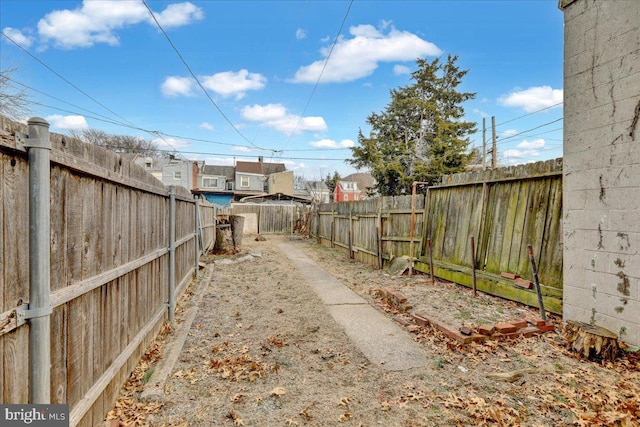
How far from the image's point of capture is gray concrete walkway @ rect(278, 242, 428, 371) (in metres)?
3.31

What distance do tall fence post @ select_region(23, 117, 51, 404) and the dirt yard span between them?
41.3 inches

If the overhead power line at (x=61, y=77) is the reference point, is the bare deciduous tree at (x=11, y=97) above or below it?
below

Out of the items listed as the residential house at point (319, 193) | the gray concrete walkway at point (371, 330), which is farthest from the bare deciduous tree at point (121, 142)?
the gray concrete walkway at point (371, 330)

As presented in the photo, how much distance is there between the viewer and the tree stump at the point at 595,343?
313 cm

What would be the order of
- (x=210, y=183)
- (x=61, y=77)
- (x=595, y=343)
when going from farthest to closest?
1. (x=210, y=183)
2. (x=61, y=77)
3. (x=595, y=343)

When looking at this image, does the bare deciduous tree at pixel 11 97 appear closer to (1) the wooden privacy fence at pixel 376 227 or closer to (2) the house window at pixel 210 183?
(1) the wooden privacy fence at pixel 376 227

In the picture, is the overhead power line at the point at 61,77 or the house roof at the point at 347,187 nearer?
the overhead power line at the point at 61,77

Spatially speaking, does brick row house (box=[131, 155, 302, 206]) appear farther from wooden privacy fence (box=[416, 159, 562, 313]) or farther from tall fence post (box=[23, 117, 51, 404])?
tall fence post (box=[23, 117, 51, 404])

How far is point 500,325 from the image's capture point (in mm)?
3721

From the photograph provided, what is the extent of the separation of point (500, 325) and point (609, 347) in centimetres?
94

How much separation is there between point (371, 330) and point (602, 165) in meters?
3.15

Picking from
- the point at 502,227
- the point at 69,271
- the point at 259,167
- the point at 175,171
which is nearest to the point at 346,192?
the point at 259,167

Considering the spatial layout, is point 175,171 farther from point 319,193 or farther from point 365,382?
point 365,382

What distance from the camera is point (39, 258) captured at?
145cm
